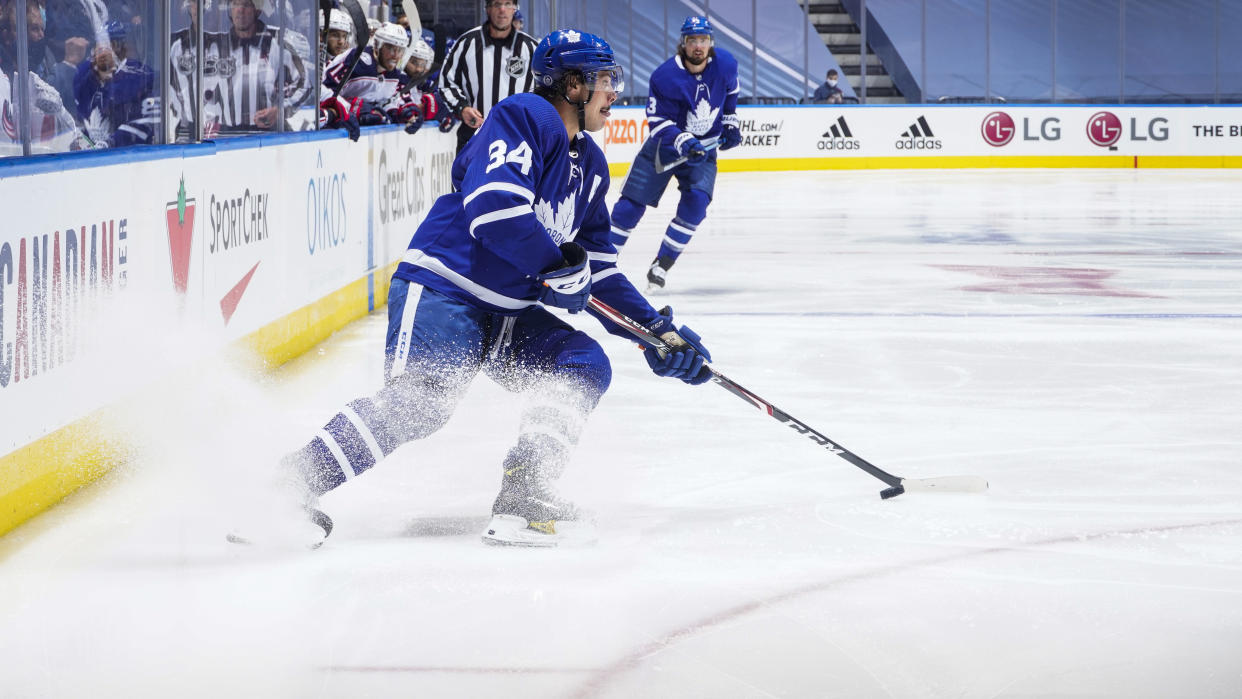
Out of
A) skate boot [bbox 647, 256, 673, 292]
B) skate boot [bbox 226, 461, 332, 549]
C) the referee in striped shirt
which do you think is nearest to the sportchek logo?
skate boot [bbox 226, 461, 332, 549]

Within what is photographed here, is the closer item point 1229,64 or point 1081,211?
point 1081,211

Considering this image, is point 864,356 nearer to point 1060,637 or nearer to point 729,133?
point 729,133

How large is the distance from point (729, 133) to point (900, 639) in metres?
5.04

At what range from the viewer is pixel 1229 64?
19391 mm

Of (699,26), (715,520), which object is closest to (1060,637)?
(715,520)

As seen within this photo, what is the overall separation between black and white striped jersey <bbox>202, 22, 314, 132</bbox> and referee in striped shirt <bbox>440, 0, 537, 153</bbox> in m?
1.18

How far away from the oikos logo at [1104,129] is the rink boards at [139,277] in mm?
13003

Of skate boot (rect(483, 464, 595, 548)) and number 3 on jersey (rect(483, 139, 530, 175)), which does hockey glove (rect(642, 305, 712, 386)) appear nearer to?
skate boot (rect(483, 464, 595, 548))

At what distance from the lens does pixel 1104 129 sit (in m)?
16.9

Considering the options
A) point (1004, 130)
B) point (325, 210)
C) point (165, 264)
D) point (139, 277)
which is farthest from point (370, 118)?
point (1004, 130)

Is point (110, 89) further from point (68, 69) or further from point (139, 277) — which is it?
point (139, 277)

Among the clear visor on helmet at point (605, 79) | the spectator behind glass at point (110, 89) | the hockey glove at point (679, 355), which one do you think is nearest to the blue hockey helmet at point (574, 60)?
the clear visor on helmet at point (605, 79)

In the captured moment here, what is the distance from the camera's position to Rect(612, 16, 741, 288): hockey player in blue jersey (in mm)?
6840

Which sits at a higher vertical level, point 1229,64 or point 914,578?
point 1229,64
